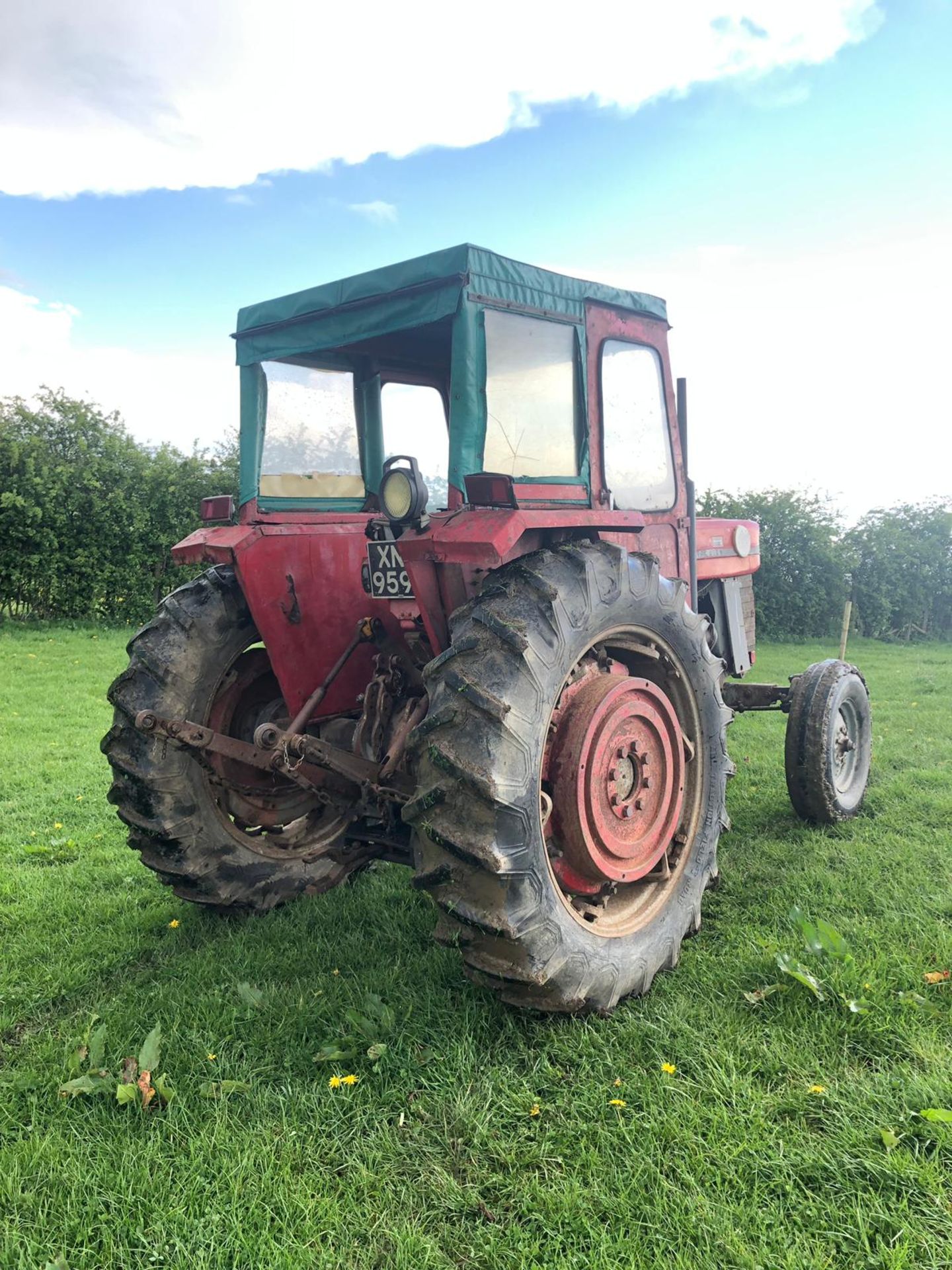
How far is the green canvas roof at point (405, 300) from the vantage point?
2775 millimetres

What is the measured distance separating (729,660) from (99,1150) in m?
4.23

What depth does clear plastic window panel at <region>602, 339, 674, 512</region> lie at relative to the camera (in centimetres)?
346

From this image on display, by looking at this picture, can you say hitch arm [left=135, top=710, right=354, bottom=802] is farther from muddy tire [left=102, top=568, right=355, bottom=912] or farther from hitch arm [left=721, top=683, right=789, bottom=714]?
hitch arm [left=721, top=683, right=789, bottom=714]

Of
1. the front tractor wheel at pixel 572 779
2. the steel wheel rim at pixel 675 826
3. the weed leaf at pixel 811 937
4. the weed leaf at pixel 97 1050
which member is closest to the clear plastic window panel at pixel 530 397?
the front tractor wheel at pixel 572 779

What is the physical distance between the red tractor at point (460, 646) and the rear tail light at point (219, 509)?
0.02 meters

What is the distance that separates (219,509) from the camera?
11.6 ft

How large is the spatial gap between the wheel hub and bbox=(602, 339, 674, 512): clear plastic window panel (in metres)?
0.94

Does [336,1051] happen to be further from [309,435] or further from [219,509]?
[309,435]

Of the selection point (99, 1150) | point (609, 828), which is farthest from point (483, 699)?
point (99, 1150)

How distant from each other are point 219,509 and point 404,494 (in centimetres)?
114

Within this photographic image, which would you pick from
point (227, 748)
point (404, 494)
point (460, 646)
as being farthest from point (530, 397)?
point (227, 748)

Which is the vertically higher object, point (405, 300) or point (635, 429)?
point (405, 300)

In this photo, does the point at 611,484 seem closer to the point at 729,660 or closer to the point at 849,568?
the point at 729,660

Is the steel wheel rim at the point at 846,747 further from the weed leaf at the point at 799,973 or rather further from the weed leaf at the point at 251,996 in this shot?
the weed leaf at the point at 251,996
